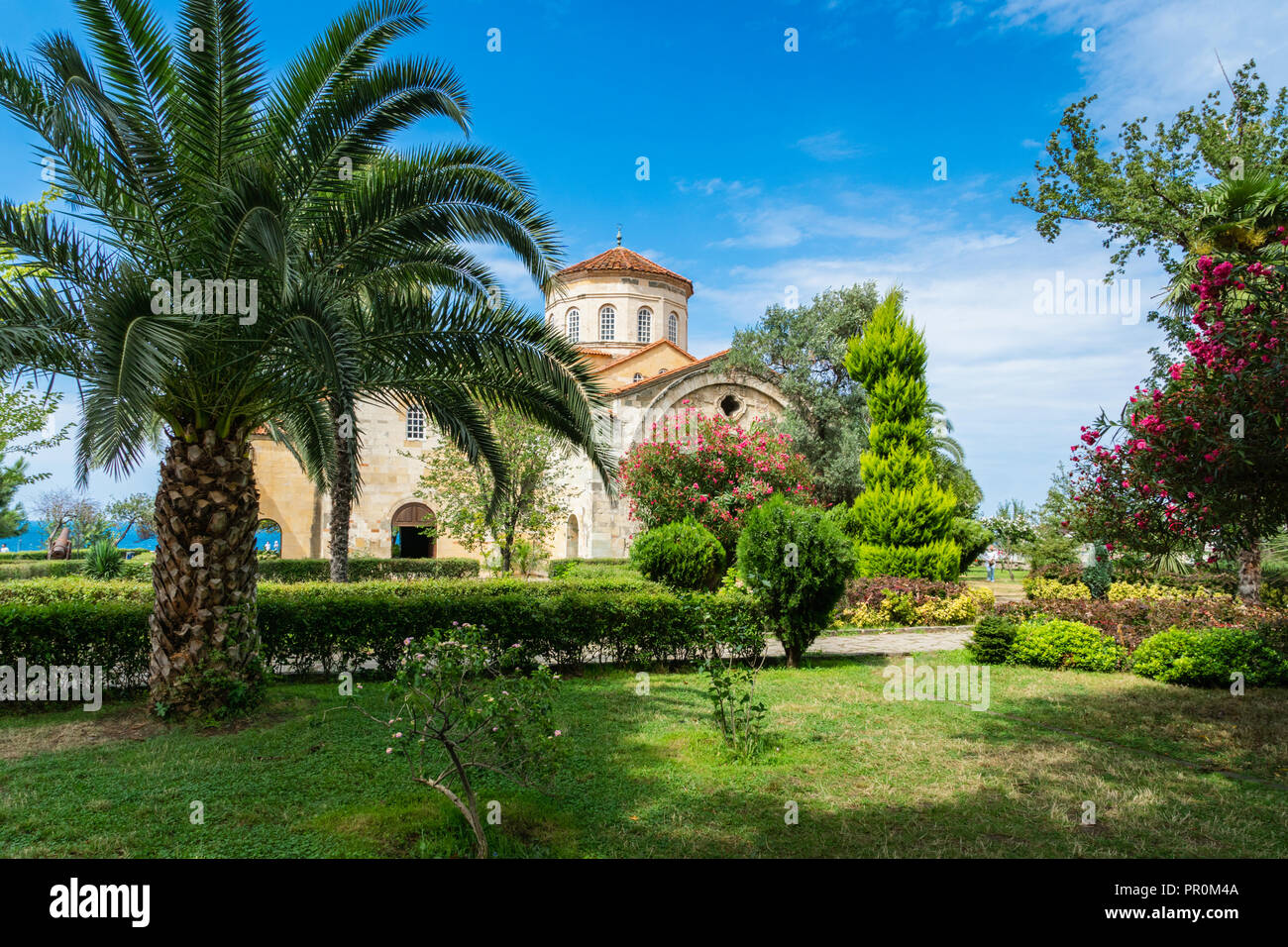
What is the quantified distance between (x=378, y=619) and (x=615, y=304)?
26614mm

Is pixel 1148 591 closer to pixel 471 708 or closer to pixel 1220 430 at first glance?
pixel 1220 430

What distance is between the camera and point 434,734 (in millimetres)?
4340

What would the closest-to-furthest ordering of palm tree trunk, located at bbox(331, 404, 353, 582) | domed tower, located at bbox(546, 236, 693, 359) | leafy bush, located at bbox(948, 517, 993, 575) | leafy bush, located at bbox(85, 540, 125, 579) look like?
palm tree trunk, located at bbox(331, 404, 353, 582)
leafy bush, located at bbox(85, 540, 125, 579)
leafy bush, located at bbox(948, 517, 993, 575)
domed tower, located at bbox(546, 236, 693, 359)

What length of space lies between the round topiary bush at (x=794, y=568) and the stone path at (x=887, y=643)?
1302 mm

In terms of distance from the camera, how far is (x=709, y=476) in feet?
67.2

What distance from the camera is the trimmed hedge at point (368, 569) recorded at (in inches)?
838

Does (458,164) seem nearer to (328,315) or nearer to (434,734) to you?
(328,315)

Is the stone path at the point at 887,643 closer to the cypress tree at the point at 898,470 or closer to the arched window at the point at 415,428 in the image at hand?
the cypress tree at the point at 898,470

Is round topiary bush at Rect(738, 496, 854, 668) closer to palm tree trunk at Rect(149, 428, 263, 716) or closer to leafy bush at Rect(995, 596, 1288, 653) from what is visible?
leafy bush at Rect(995, 596, 1288, 653)

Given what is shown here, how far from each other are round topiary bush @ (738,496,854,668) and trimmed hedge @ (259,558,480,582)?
13148 mm

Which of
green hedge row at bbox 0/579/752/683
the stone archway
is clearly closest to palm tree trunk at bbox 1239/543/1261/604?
green hedge row at bbox 0/579/752/683

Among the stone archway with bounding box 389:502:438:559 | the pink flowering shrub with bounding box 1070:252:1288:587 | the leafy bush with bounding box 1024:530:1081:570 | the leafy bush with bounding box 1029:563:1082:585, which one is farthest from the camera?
the stone archway with bounding box 389:502:438:559

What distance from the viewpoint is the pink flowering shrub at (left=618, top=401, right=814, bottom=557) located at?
20.0 meters

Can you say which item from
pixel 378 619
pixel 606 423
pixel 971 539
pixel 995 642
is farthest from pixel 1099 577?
pixel 378 619
